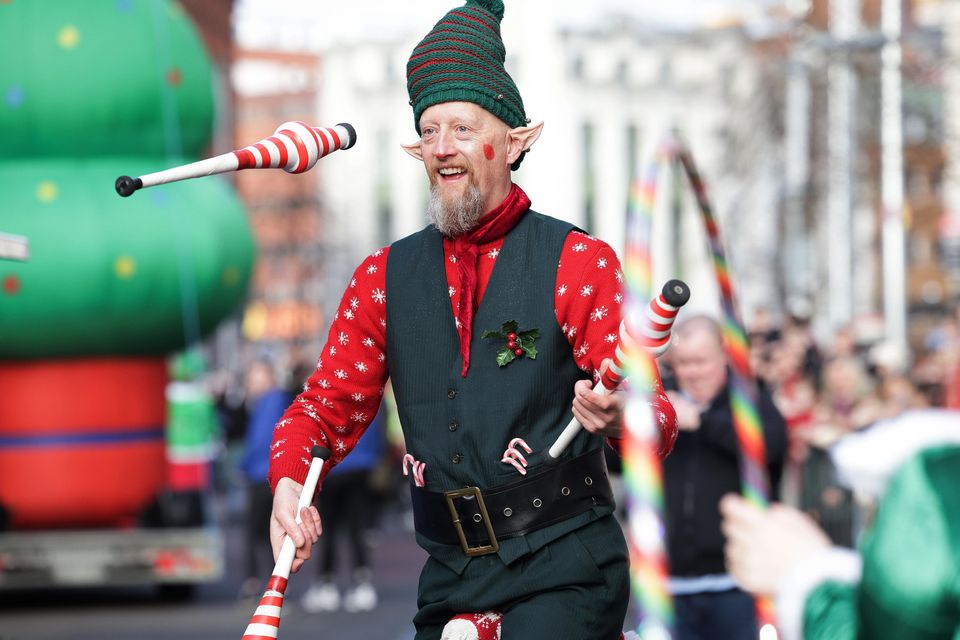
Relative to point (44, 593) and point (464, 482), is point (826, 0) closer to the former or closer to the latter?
point (44, 593)

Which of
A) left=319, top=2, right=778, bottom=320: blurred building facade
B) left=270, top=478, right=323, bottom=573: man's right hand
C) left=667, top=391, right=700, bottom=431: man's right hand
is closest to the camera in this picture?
left=270, top=478, right=323, bottom=573: man's right hand

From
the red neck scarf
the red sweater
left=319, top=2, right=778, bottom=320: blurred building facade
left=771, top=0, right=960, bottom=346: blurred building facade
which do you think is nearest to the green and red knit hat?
the red neck scarf

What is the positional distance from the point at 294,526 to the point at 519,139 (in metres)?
1.16

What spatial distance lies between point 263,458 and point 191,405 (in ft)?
12.5

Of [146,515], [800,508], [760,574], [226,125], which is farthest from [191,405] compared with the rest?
[226,125]

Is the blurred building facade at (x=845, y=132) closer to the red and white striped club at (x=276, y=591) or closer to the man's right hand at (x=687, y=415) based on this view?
the man's right hand at (x=687, y=415)

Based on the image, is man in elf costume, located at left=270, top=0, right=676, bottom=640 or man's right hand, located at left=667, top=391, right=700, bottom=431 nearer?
man in elf costume, located at left=270, top=0, right=676, bottom=640

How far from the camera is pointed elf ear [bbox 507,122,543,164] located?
443cm

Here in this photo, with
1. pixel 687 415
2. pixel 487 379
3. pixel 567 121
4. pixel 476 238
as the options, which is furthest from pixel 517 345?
pixel 567 121

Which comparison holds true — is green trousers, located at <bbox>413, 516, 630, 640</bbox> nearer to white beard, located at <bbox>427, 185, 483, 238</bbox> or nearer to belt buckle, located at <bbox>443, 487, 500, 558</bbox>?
belt buckle, located at <bbox>443, 487, 500, 558</bbox>

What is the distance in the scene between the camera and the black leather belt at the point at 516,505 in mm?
4078

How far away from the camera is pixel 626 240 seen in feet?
16.0

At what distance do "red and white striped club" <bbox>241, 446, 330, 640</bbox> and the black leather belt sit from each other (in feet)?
1.05

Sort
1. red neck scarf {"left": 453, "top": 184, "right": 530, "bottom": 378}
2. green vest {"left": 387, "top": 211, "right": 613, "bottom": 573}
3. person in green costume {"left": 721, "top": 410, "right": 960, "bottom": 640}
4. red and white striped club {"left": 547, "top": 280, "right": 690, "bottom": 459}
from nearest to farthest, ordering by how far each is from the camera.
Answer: person in green costume {"left": 721, "top": 410, "right": 960, "bottom": 640} → red and white striped club {"left": 547, "top": 280, "right": 690, "bottom": 459} → green vest {"left": 387, "top": 211, "right": 613, "bottom": 573} → red neck scarf {"left": 453, "top": 184, "right": 530, "bottom": 378}
